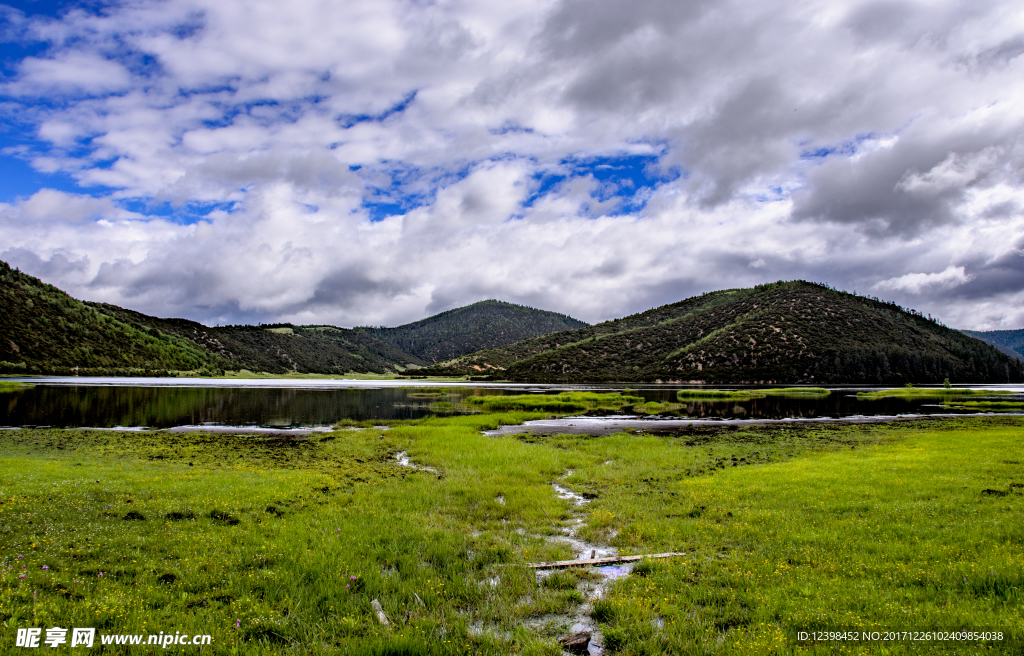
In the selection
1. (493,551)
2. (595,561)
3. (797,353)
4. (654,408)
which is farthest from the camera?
(797,353)

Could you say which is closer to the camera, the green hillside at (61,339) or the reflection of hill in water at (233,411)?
the reflection of hill in water at (233,411)

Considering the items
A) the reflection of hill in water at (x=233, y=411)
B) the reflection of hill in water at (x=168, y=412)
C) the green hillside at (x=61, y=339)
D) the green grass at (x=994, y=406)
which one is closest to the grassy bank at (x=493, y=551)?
the reflection of hill in water at (x=168, y=412)

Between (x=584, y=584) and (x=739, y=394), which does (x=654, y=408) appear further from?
(x=584, y=584)

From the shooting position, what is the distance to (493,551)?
12.3 metres

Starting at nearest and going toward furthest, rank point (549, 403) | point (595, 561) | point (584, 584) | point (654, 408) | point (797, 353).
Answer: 1. point (584, 584)
2. point (595, 561)
3. point (654, 408)
4. point (549, 403)
5. point (797, 353)

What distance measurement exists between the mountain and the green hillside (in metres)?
133

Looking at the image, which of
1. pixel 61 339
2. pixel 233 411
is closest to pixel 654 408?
pixel 233 411

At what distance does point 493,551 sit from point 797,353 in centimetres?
16669

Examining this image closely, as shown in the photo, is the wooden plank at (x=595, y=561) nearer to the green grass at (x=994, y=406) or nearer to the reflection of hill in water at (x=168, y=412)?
the reflection of hill in water at (x=168, y=412)

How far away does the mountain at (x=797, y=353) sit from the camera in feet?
470

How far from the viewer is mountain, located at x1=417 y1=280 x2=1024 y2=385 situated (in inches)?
5635

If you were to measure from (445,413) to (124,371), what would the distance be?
153920 millimetres

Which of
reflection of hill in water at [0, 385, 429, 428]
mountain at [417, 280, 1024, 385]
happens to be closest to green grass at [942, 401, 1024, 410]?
mountain at [417, 280, 1024, 385]

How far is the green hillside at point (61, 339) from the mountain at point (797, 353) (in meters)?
133
